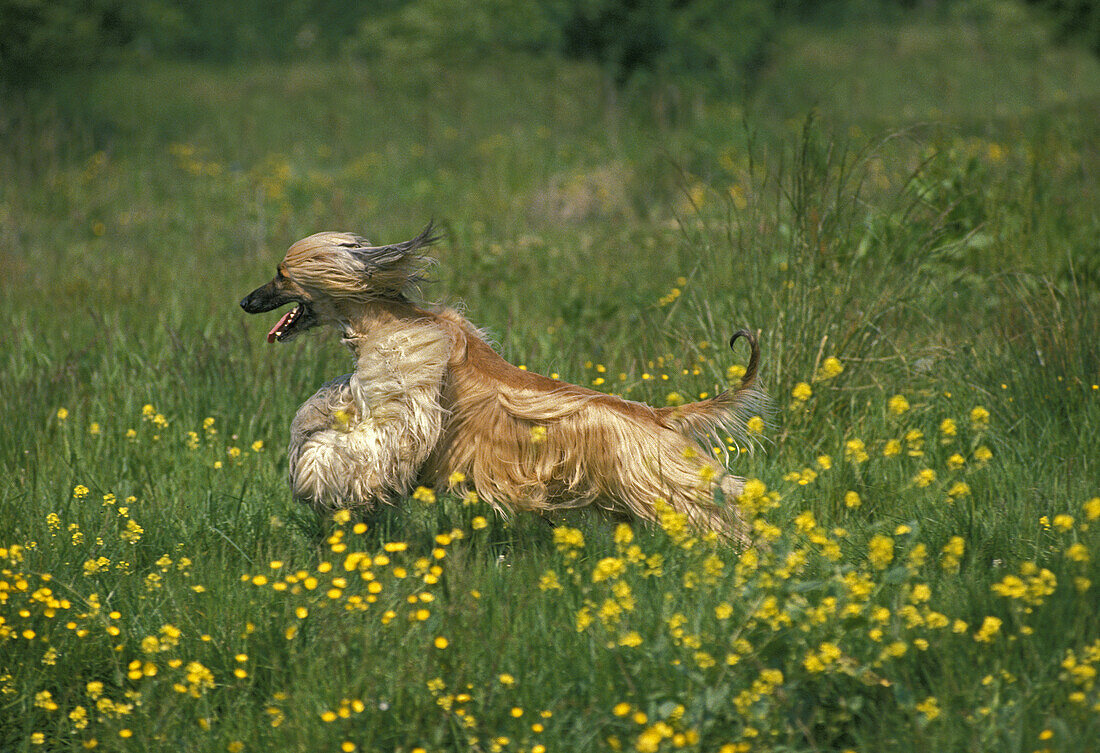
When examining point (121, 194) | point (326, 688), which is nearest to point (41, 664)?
point (326, 688)

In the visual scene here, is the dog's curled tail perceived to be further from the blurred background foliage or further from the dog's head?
the blurred background foliage

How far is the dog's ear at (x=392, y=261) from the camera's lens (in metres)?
3.53

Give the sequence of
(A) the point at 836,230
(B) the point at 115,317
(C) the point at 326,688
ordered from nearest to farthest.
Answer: (C) the point at 326,688
(A) the point at 836,230
(B) the point at 115,317

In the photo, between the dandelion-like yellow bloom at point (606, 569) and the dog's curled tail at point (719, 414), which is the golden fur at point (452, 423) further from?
the dandelion-like yellow bloom at point (606, 569)

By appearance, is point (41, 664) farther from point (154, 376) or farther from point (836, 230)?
point (836, 230)

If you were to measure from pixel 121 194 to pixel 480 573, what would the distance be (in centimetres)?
974

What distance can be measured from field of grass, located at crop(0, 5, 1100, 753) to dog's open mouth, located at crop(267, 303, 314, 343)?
605 mm

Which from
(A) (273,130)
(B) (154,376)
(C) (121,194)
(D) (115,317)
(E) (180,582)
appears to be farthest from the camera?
(A) (273,130)

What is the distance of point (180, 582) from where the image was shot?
341cm

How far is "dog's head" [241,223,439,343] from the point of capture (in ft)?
11.6

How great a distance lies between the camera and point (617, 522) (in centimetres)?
361

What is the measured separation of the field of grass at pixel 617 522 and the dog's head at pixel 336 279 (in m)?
0.51

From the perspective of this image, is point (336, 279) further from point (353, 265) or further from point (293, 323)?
point (293, 323)

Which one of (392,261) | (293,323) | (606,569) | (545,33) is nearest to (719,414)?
(606,569)
